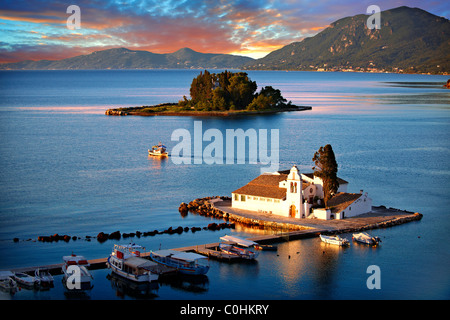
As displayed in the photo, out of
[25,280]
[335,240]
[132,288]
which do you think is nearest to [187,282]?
[132,288]

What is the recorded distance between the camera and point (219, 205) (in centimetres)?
5247

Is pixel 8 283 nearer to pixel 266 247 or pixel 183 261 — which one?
pixel 183 261

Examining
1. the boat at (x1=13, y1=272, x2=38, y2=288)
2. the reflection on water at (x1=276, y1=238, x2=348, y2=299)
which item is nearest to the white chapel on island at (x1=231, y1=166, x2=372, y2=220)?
the reflection on water at (x1=276, y1=238, x2=348, y2=299)

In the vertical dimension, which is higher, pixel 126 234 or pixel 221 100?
pixel 221 100

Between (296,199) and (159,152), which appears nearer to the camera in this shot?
(296,199)

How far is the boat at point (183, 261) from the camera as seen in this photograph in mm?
36062

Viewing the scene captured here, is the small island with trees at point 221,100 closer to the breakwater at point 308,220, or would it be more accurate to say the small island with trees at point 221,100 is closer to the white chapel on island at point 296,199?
the breakwater at point 308,220

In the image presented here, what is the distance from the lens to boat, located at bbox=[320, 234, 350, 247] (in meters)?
41.1

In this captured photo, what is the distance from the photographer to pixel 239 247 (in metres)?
40.3

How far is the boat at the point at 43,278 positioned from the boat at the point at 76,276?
0.84 m

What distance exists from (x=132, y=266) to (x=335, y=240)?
14.5 meters

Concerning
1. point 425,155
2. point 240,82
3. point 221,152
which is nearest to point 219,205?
point 221,152
